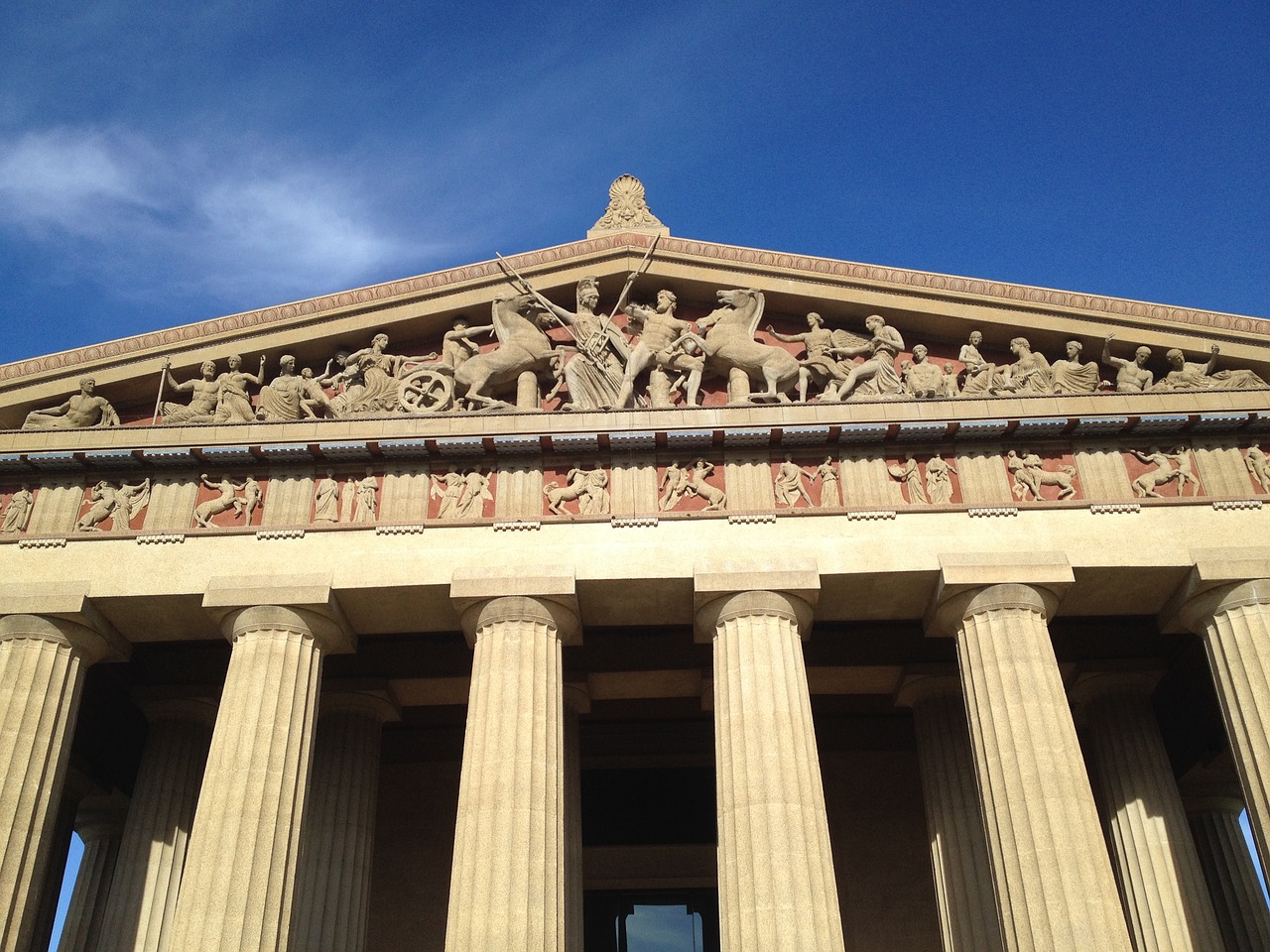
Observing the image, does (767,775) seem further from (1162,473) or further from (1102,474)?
(1162,473)

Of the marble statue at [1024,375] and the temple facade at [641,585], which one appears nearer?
the temple facade at [641,585]

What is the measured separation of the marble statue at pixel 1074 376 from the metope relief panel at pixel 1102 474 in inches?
51.6

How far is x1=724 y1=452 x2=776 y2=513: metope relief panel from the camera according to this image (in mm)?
19484

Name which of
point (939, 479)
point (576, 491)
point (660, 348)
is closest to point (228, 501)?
point (576, 491)

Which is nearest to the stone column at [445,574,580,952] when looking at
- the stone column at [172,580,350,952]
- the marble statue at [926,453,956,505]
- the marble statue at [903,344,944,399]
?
the stone column at [172,580,350,952]

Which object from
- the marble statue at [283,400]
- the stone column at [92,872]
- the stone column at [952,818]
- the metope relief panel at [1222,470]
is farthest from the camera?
the stone column at [92,872]

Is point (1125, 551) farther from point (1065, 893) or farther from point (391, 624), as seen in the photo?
point (391, 624)

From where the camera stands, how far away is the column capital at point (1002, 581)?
18.4 metres

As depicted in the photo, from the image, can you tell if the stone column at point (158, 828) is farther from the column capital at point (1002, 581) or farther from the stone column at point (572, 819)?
the column capital at point (1002, 581)

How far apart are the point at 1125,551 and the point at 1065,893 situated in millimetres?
5472

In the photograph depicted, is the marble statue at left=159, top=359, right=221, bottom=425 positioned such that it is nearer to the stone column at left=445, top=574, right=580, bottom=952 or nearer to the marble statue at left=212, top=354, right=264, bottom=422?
the marble statue at left=212, top=354, right=264, bottom=422

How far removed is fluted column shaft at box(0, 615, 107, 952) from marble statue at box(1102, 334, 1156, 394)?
56.1 feet

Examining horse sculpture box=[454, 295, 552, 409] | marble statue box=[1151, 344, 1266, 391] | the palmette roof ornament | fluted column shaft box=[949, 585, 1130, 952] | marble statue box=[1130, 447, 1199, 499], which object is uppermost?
the palmette roof ornament

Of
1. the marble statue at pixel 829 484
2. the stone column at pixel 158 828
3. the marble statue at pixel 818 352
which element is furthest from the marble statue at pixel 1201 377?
the stone column at pixel 158 828
